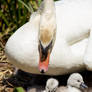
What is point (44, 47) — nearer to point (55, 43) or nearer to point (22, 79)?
point (55, 43)

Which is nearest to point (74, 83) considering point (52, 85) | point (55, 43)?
point (52, 85)

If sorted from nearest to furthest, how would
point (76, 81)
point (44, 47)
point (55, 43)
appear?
point (44, 47) → point (55, 43) → point (76, 81)

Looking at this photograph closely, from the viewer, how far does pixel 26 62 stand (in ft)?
11.2

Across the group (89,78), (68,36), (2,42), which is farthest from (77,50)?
(2,42)

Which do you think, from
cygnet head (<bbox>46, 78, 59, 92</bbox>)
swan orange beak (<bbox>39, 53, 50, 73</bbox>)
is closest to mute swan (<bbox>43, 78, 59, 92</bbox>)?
cygnet head (<bbox>46, 78, 59, 92</bbox>)

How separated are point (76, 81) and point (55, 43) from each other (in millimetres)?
403

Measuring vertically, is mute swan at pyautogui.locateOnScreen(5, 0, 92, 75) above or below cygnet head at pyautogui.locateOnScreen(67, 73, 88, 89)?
above

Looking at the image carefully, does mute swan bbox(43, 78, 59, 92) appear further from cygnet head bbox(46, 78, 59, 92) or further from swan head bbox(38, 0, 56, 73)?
swan head bbox(38, 0, 56, 73)

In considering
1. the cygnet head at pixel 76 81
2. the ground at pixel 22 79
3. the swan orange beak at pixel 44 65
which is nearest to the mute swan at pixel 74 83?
the cygnet head at pixel 76 81

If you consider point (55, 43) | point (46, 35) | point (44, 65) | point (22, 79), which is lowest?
point (22, 79)

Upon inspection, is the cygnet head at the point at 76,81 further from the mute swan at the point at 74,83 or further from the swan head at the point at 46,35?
the swan head at the point at 46,35

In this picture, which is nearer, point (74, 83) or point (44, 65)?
point (44, 65)

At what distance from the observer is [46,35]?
10.6 ft

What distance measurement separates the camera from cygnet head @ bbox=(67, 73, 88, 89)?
138 inches
